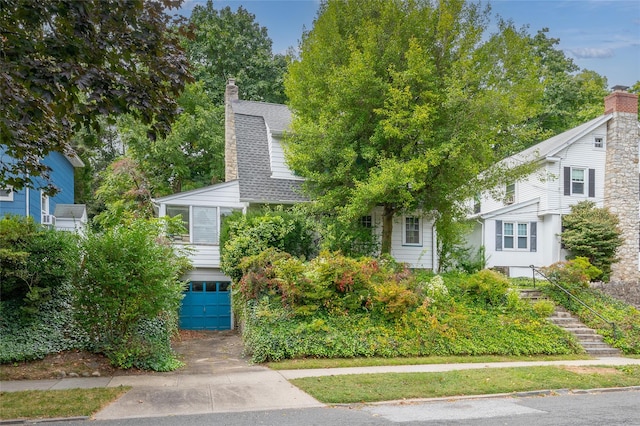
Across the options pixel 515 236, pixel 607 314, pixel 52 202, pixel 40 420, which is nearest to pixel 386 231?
pixel 607 314

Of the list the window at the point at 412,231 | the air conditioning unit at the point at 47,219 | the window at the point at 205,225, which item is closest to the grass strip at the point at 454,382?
the window at the point at 412,231

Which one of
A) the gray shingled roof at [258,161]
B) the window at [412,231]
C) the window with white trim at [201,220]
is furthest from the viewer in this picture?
the window at [412,231]

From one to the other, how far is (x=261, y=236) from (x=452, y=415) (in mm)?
9583

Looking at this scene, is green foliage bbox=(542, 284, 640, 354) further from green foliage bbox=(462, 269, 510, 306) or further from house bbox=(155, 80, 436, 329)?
house bbox=(155, 80, 436, 329)

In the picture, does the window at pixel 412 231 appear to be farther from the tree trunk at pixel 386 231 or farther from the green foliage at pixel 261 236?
the green foliage at pixel 261 236

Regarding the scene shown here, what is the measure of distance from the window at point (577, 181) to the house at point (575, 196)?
0.05 m

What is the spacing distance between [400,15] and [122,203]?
621 inches

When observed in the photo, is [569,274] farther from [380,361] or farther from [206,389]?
[206,389]

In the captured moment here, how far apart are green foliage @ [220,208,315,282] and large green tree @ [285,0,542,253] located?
1199 millimetres

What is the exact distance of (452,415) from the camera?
7.80 meters

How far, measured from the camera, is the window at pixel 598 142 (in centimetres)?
2654

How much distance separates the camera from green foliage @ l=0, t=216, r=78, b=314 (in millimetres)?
11289

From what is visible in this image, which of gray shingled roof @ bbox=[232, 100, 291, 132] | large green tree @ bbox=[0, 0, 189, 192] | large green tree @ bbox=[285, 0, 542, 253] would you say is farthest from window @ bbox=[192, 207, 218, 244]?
large green tree @ bbox=[0, 0, 189, 192]

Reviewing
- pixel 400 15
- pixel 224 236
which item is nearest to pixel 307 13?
pixel 400 15
